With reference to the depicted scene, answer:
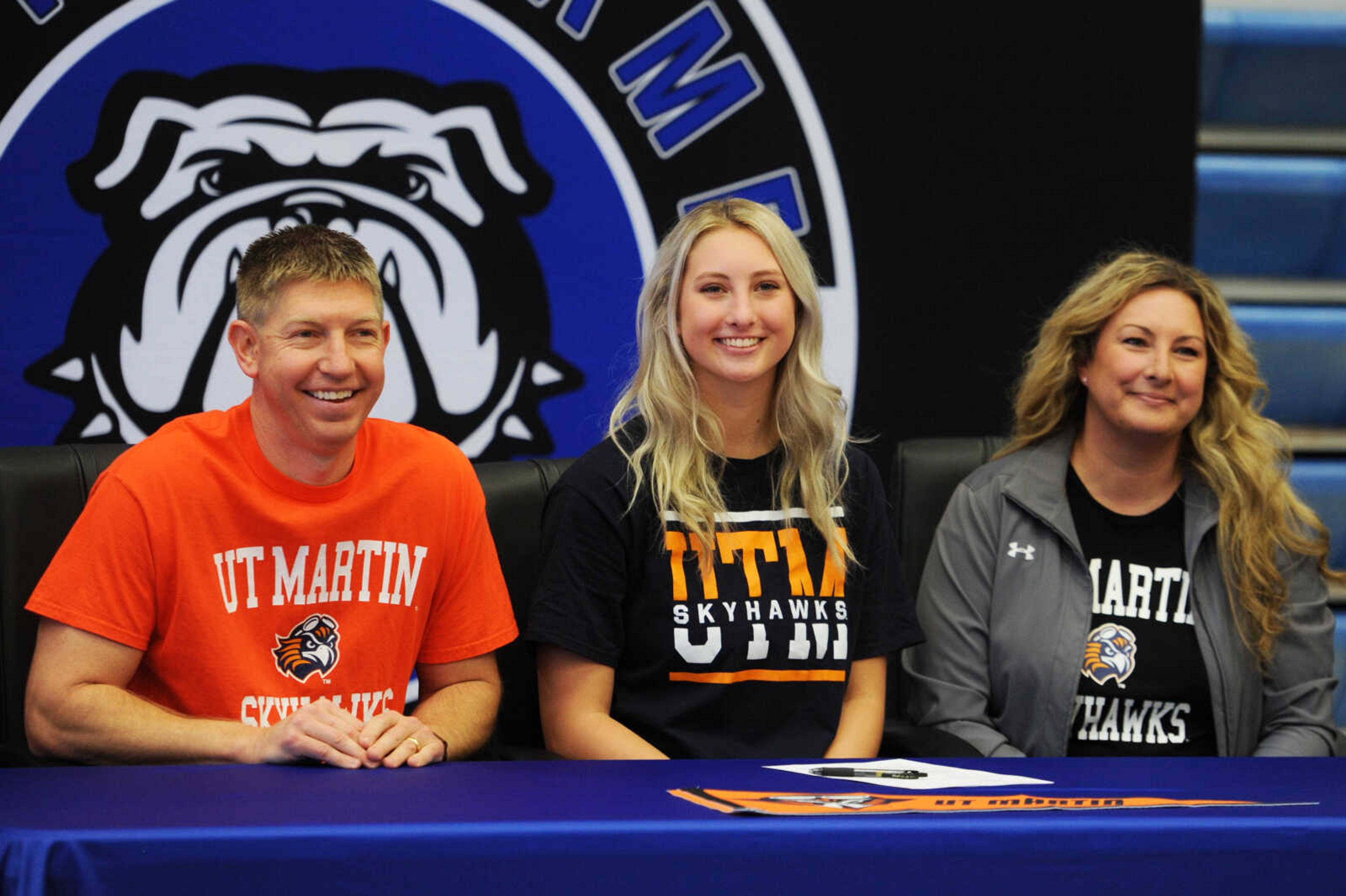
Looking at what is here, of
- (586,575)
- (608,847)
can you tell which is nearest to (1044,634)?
(586,575)

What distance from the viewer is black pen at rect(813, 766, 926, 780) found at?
1441 millimetres

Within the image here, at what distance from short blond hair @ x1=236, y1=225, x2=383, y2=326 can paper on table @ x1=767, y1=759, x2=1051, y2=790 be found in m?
0.90

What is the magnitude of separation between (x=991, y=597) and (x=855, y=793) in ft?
3.44

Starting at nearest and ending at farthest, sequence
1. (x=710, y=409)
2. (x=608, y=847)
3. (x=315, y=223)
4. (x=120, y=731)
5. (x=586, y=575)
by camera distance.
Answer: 1. (x=608, y=847)
2. (x=120, y=731)
3. (x=586, y=575)
4. (x=710, y=409)
5. (x=315, y=223)

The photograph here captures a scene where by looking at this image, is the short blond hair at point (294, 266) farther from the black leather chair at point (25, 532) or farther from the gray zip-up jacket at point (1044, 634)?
the gray zip-up jacket at point (1044, 634)

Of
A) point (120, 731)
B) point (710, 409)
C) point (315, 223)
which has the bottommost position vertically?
point (120, 731)

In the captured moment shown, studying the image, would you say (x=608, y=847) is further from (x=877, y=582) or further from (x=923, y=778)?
(x=877, y=582)

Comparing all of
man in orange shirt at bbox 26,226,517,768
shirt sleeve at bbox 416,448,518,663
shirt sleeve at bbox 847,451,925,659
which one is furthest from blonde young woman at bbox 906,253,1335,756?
man in orange shirt at bbox 26,226,517,768

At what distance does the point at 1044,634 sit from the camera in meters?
2.24

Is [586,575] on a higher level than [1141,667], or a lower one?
higher

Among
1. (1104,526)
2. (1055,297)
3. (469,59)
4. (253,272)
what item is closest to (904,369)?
(1055,297)

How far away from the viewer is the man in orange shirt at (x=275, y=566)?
1.77 meters

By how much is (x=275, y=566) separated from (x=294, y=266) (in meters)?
0.41

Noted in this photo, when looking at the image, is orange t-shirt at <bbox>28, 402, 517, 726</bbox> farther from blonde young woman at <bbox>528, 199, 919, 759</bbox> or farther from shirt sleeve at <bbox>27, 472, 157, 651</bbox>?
blonde young woman at <bbox>528, 199, 919, 759</bbox>
